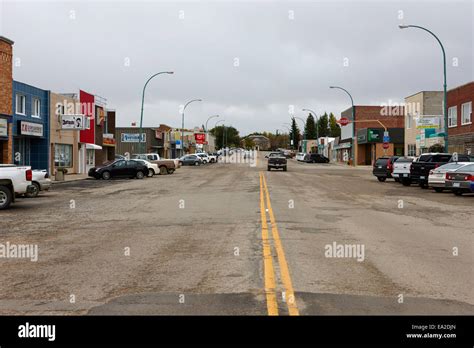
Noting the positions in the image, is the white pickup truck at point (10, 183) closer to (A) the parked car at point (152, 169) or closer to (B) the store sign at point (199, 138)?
(A) the parked car at point (152, 169)

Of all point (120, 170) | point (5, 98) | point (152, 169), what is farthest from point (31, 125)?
point (152, 169)

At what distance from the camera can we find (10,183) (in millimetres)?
17094

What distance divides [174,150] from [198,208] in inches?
3100

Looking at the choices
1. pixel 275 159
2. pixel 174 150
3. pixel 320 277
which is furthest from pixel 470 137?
pixel 174 150

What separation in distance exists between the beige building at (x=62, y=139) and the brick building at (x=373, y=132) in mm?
39439

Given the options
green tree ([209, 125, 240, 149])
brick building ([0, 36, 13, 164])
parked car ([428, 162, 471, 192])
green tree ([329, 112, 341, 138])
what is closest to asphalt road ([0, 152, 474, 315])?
parked car ([428, 162, 471, 192])

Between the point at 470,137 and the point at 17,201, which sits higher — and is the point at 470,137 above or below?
above

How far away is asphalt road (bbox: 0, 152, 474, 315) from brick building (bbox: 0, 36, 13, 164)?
13423 mm

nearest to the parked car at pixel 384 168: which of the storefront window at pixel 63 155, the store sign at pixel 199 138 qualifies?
the storefront window at pixel 63 155

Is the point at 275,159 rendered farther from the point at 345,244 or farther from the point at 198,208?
the point at 345,244

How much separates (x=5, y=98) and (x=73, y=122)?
10283mm

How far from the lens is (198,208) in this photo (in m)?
17.2

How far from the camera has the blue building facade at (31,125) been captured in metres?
33.4
